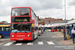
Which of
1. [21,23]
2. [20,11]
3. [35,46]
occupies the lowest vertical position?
[35,46]

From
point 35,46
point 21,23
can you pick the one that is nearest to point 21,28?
point 21,23

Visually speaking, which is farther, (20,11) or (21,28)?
(21,28)

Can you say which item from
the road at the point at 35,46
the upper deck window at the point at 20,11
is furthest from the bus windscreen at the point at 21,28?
the road at the point at 35,46

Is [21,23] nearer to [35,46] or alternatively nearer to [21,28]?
[21,28]

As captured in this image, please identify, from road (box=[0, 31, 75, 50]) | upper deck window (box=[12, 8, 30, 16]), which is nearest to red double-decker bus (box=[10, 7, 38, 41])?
upper deck window (box=[12, 8, 30, 16])

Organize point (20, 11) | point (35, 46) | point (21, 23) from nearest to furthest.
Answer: point (35, 46) → point (20, 11) → point (21, 23)

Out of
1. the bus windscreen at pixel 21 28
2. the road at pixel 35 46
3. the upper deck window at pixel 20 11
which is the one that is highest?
the upper deck window at pixel 20 11

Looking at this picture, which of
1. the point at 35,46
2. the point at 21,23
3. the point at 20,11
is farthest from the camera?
the point at 21,23

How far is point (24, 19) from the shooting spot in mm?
16469

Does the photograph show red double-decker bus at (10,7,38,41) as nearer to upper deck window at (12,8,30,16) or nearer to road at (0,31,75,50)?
upper deck window at (12,8,30,16)

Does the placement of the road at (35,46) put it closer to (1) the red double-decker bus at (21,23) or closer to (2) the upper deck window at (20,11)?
(1) the red double-decker bus at (21,23)

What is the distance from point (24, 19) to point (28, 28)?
3.66 feet

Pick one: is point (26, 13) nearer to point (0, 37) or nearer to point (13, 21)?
point (13, 21)

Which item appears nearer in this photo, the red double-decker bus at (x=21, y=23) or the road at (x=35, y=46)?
the road at (x=35, y=46)
